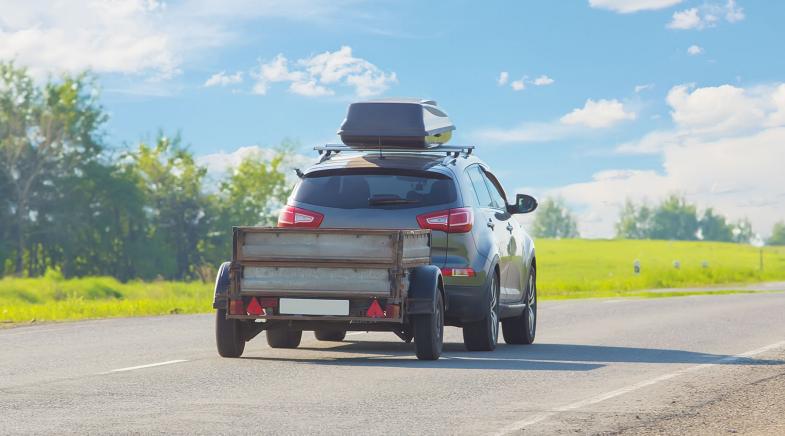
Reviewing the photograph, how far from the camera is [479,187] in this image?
14211 mm

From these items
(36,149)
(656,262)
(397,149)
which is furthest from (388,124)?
(656,262)

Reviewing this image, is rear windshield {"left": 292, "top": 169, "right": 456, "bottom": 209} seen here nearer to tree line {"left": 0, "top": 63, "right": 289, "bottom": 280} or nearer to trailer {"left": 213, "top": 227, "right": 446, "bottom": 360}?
trailer {"left": 213, "top": 227, "right": 446, "bottom": 360}

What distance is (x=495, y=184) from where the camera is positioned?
15.2 metres

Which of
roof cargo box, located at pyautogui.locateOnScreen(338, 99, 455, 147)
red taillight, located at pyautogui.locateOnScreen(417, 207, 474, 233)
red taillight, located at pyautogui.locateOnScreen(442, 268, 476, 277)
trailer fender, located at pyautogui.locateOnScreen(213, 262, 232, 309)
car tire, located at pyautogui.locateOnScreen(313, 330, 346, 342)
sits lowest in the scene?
car tire, located at pyautogui.locateOnScreen(313, 330, 346, 342)

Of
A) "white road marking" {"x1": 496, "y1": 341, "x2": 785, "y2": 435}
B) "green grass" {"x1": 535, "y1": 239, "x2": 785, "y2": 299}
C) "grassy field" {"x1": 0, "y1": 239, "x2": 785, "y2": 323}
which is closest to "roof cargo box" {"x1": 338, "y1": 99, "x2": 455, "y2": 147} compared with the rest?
"white road marking" {"x1": 496, "y1": 341, "x2": 785, "y2": 435}

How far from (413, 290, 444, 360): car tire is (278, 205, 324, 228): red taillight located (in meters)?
1.56

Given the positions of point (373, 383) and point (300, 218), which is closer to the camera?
point (373, 383)

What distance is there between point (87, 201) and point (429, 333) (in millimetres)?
71049

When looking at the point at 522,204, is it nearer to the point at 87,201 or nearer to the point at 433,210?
the point at 433,210

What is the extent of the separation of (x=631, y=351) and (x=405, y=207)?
3130mm

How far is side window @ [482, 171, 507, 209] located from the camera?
581 inches

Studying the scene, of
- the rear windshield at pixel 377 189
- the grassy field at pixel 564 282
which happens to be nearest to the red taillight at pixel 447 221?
the rear windshield at pixel 377 189

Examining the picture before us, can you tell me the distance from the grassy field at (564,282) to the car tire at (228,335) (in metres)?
8.87

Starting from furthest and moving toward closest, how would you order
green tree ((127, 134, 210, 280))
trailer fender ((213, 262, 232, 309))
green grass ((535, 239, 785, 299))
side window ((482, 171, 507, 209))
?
1. green tree ((127, 134, 210, 280))
2. green grass ((535, 239, 785, 299))
3. side window ((482, 171, 507, 209))
4. trailer fender ((213, 262, 232, 309))
